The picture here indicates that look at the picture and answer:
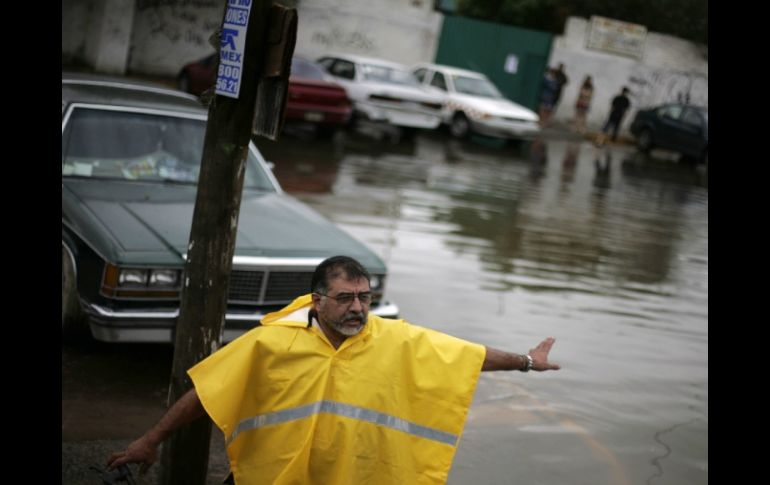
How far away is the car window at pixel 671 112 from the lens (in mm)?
26391

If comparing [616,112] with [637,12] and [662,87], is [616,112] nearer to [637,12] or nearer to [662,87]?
[662,87]

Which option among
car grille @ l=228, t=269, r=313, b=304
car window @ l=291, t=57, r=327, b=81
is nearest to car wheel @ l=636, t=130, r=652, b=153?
car window @ l=291, t=57, r=327, b=81

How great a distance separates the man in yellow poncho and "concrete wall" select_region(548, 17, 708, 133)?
92.6ft

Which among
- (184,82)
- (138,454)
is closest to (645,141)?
(184,82)

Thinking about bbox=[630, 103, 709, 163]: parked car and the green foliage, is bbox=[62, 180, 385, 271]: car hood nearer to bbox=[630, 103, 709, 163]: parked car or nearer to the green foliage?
bbox=[630, 103, 709, 163]: parked car

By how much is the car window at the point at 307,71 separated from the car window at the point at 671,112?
→ 10004mm

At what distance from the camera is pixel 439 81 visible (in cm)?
2453

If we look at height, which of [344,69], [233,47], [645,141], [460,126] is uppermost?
[233,47]

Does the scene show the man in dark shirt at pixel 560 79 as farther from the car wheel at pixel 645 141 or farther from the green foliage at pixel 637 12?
the green foliage at pixel 637 12

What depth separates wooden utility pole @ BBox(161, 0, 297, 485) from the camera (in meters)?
4.41

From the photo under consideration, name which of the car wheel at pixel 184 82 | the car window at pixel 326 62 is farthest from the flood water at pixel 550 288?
the car wheel at pixel 184 82

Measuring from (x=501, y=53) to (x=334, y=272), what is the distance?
92.1 feet

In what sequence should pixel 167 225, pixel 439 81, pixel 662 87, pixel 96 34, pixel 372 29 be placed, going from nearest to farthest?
pixel 167 225 → pixel 439 81 → pixel 96 34 → pixel 372 29 → pixel 662 87
